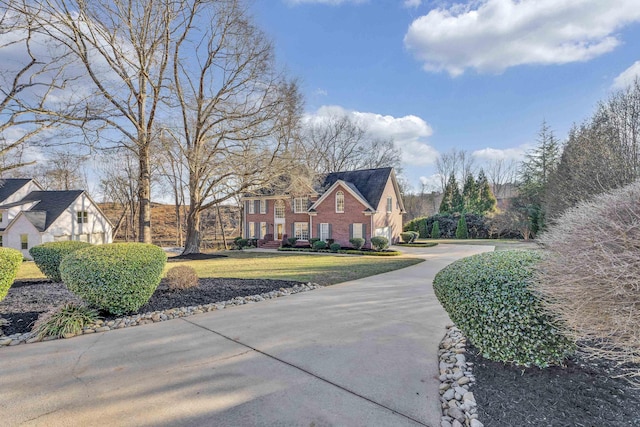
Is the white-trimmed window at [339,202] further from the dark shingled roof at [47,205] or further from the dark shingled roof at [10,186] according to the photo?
the dark shingled roof at [10,186]

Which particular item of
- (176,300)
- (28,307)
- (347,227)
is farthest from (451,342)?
(347,227)

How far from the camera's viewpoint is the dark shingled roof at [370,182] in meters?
22.1

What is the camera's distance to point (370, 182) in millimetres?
23219

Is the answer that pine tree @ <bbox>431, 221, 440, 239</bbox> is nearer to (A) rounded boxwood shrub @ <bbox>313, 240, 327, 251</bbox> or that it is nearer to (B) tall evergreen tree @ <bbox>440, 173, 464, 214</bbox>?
(B) tall evergreen tree @ <bbox>440, 173, 464, 214</bbox>

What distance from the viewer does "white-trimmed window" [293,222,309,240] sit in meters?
24.0

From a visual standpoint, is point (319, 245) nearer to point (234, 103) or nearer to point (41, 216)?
point (234, 103)

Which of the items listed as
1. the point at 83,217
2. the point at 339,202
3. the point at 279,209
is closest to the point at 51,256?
the point at 339,202

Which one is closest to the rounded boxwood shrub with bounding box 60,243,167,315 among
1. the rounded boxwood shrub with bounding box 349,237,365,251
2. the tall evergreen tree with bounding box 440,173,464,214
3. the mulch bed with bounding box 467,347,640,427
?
the mulch bed with bounding box 467,347,640,427

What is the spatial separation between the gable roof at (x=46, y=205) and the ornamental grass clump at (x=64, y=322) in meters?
25.0

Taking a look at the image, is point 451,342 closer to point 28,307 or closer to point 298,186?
point 28,307

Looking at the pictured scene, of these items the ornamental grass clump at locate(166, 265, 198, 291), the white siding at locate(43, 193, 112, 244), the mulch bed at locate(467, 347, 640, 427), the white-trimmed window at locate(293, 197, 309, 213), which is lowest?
the mulch bed at locate(467, 347, 640, 427)

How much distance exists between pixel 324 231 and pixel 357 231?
2.68 meters

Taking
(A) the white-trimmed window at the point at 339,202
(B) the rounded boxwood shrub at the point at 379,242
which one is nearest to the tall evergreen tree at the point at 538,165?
(B) the rounded boxwood shrub at the point at 379,242

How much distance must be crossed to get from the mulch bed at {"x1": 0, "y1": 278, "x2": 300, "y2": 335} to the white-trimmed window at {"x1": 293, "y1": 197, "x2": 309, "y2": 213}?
1573 centimetres
